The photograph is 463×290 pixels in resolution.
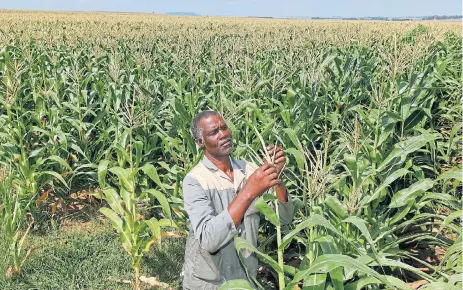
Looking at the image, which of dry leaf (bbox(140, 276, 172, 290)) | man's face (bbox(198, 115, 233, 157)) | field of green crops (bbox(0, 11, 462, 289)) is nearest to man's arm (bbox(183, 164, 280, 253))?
field of green crops (bbox(0, 11, 462, 289))

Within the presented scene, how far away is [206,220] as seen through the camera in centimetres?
247

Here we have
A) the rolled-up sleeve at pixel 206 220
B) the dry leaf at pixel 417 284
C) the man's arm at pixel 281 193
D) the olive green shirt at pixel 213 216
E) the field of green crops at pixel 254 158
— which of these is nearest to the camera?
the rolled-up sleeve at pixel 206 220

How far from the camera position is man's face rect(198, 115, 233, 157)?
261 centimetres

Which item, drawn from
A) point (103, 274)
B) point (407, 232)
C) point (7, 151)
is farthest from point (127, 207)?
point (407, 232)

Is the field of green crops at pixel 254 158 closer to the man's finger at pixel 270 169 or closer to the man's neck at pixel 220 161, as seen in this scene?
the man's finger at pixel 270 169

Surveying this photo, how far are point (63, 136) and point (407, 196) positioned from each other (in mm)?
3597

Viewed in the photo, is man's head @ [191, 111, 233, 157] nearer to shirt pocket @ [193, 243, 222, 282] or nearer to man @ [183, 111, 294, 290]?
man @ [183, 111, 294, 290]

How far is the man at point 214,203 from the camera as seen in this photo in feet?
8.18

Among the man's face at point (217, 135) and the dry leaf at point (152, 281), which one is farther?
the dry leaf at point (152, 281)

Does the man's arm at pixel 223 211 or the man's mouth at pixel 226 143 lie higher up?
the man's mouth at pixel 226 143

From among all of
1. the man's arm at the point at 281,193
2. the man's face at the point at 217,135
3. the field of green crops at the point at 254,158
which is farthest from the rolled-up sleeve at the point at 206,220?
the man's arm at the point at 281,193

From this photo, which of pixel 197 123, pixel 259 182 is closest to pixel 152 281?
pixel 197 123

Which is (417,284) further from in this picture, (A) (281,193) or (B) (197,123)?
(B) (197,123)

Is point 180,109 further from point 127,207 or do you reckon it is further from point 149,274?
point 149,274
